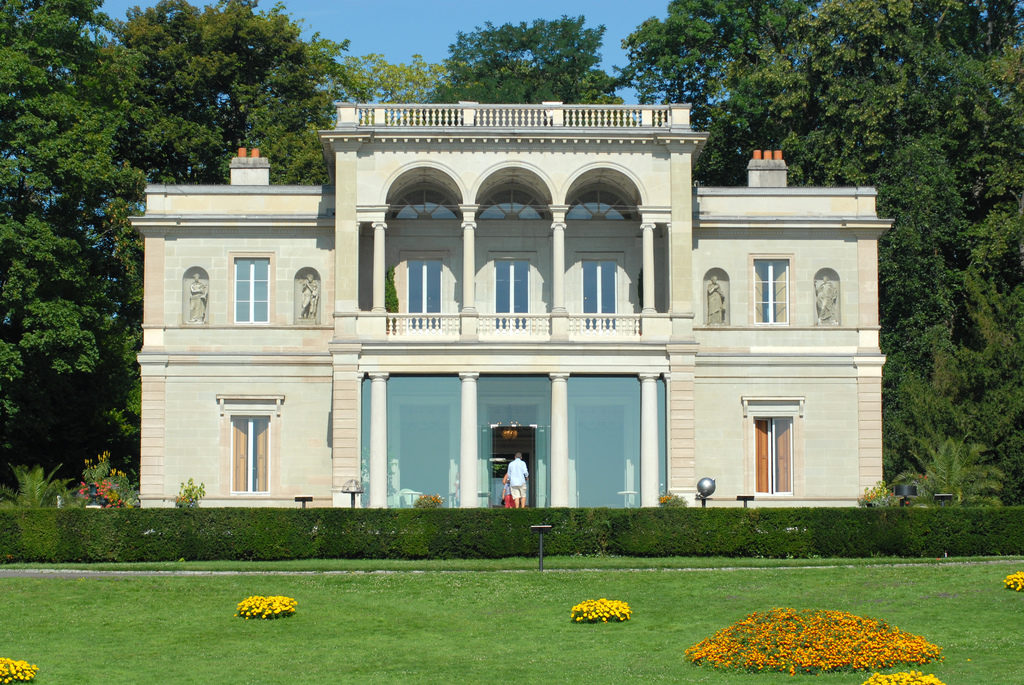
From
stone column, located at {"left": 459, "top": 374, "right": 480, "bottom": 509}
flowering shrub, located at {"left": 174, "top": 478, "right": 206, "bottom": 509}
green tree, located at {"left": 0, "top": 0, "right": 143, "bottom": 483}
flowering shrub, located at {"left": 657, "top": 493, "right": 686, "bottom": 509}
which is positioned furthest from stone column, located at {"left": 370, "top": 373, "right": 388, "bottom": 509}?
green tree, located at {"left": 0, "top": 0, "right": 143, "bottom": 483}

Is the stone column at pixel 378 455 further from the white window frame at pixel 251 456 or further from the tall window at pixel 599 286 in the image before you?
the tall window at pixel 599 286

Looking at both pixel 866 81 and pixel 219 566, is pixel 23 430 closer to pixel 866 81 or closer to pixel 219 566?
pixel 219 566

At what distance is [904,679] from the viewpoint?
1923cm

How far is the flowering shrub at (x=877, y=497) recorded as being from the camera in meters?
44.3

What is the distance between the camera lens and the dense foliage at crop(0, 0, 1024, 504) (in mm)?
47969

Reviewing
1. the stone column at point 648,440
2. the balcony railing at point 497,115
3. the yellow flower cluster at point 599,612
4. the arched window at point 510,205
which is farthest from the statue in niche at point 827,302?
the yellow flower cluster at point 599,612

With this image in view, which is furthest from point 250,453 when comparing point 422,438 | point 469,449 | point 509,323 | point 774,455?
point 774,455

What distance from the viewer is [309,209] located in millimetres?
48375

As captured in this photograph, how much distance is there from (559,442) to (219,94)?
1212 inches

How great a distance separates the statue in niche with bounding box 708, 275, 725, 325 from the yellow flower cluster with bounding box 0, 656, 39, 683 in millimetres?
30282

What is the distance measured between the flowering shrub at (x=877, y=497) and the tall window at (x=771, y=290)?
6.26 m

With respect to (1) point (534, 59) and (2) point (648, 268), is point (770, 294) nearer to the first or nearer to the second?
(2) point (648, 268)

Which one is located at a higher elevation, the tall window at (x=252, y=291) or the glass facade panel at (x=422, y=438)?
the tall window at (x=252, y=291)

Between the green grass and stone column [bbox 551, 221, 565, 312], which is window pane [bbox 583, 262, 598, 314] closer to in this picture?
stone column [bbox 551, 221, 565, 312]
